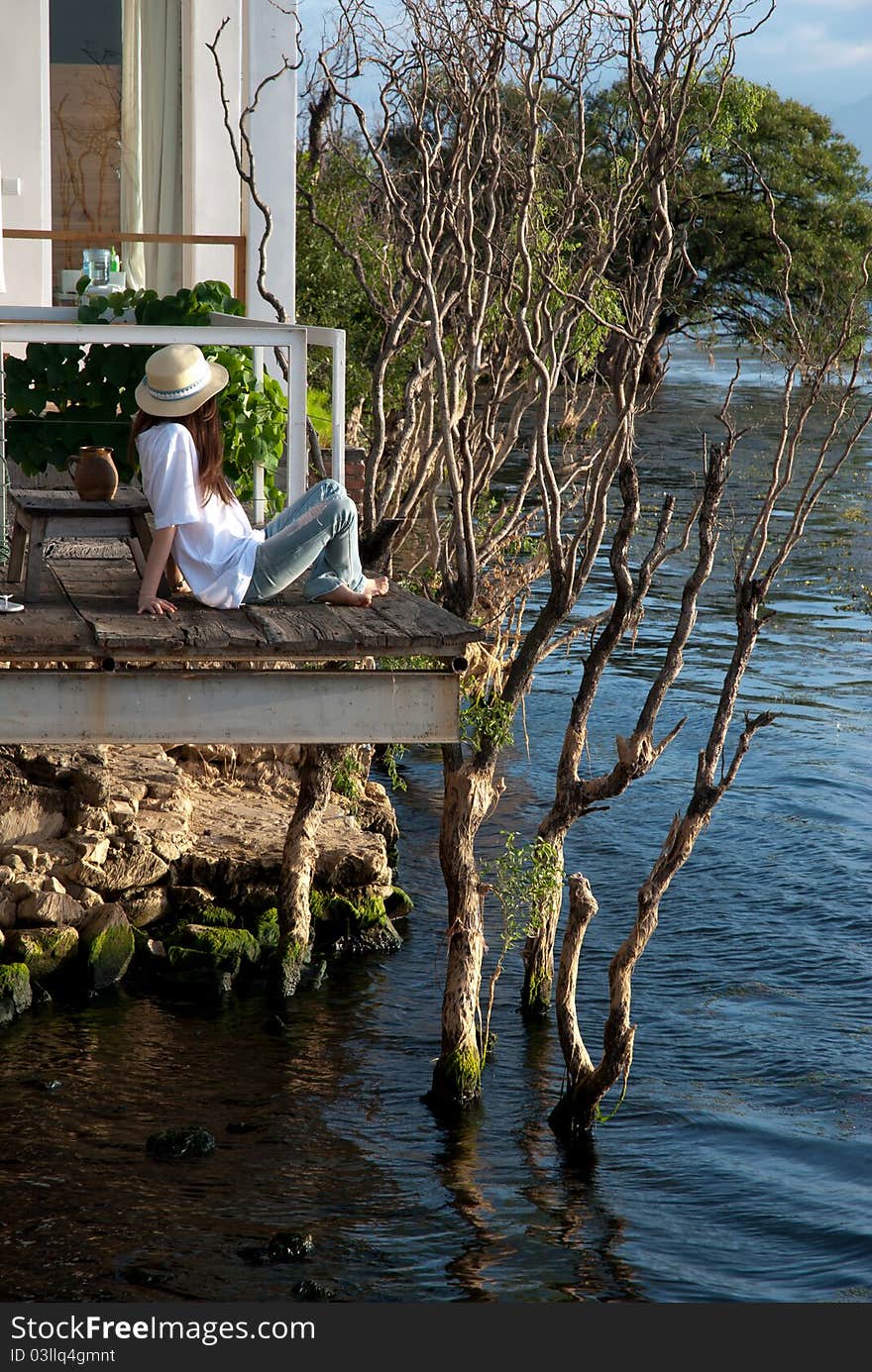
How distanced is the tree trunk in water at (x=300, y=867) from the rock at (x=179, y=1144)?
1.91 metres

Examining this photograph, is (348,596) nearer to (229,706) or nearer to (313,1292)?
(229,706)

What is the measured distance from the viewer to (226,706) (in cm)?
612

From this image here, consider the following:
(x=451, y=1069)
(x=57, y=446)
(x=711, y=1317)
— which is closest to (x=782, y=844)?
(x=451, y=1069)

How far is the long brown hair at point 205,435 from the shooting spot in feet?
21.4

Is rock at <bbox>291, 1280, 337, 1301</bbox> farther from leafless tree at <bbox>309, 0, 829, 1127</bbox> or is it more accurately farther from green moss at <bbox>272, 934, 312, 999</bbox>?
green moss at <bbox>272, 934, 312, 999</bbox>

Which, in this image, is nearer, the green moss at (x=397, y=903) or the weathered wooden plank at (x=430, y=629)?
the weathered wooden plank at (x=430, y=629)

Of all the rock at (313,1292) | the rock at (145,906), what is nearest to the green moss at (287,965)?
the rock at (145,906)

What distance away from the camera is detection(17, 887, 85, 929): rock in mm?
10828

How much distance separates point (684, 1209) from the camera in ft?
28.8

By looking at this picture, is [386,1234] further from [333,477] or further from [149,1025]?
[333,477]

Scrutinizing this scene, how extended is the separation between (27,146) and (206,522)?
724 centimetres

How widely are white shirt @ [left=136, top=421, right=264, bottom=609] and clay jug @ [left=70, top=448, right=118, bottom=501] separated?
0.47 m

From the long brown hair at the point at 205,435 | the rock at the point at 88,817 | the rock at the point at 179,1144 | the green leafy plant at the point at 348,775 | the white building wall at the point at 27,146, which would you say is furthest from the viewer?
the white building wall at the point at 27,146

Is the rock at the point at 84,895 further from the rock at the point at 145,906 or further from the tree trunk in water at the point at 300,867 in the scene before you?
the tree trunk in water at the point at 300,867
